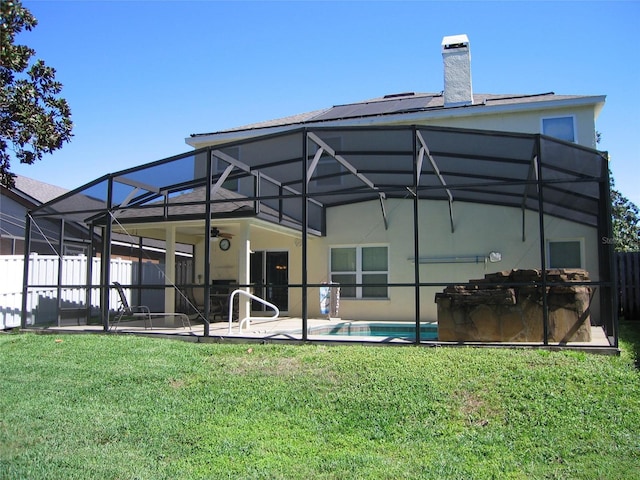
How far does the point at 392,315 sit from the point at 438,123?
17.6 ft

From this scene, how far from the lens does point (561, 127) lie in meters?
13.5

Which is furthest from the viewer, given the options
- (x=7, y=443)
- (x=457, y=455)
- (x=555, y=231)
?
(x=555, y=231)

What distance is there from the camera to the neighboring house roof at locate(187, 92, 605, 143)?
44.3ft

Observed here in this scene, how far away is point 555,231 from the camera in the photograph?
514 inches

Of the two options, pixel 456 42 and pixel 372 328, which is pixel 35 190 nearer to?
pixel 372 328

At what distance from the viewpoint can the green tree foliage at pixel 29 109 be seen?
6680 mm

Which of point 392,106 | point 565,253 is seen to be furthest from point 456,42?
point 565,253

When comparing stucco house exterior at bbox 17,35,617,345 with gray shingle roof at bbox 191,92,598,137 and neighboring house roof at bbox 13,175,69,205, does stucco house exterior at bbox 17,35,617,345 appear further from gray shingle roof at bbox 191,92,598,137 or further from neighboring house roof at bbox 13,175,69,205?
neighboring house roof at bbox 13,175,69,205

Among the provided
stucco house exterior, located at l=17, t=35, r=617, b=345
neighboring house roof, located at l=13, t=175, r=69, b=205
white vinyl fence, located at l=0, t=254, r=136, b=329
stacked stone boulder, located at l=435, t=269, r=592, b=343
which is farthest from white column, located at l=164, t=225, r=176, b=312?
neighboring house roof, located at l=13, t=175, r=69, b=205

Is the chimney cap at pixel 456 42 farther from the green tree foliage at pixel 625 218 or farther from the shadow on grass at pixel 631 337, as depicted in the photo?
the green tree foliage at pixel 625 218

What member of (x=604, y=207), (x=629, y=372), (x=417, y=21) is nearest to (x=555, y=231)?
(x=604, y=207)

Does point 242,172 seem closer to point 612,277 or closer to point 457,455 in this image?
point 612,277

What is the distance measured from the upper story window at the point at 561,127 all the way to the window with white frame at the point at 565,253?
2.59 metres

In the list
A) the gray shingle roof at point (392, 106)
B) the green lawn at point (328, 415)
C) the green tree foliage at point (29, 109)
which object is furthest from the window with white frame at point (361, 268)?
the green tree foliage at point (29, 109)
